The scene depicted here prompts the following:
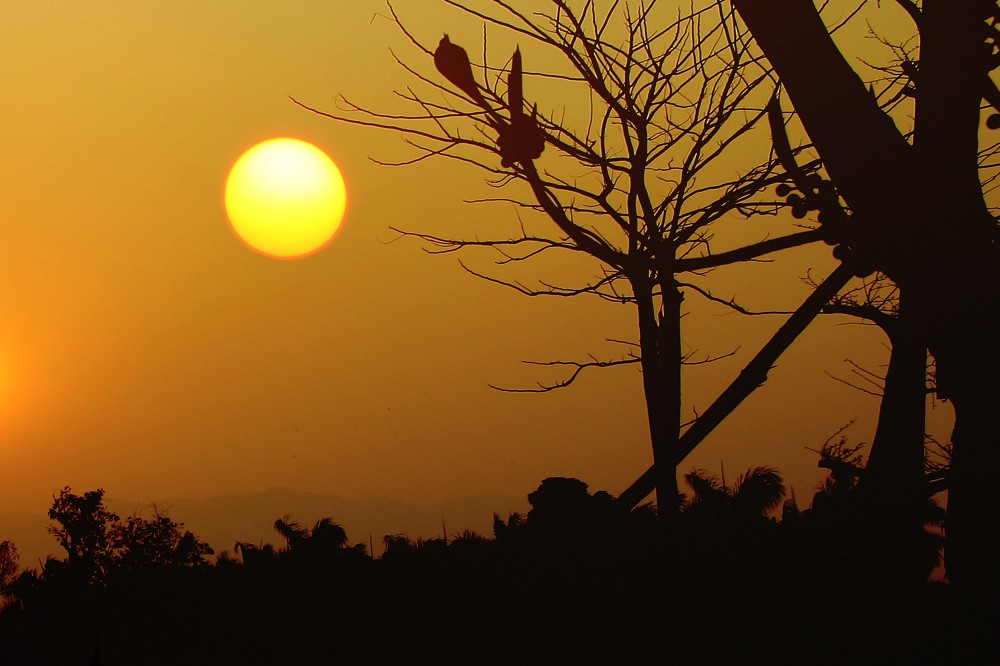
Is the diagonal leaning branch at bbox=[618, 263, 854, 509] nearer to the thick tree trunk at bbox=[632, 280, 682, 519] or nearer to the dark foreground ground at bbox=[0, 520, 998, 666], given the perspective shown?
the dark foreground ground at bbox=[0, 520, 998, 666]

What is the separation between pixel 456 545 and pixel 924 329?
6944 millimetres

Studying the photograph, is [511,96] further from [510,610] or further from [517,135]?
[510,610]

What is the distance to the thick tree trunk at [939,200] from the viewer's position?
124 inches

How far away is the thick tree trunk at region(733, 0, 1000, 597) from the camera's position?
10.3 feet

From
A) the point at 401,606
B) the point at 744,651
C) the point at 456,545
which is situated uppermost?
the point at 456,545

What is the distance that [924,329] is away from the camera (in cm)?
329

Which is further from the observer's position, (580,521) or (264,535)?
(264,535)

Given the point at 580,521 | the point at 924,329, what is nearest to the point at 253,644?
the point at 580,521

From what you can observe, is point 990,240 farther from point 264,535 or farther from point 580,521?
point 264,535

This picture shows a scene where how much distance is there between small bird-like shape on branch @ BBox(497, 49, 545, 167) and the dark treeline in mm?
5322

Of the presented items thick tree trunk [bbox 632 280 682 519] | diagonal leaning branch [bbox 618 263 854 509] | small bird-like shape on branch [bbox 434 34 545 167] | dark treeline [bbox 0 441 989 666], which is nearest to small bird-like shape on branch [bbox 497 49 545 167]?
small bird-like shape on branch [bbox 434 34 545 167]

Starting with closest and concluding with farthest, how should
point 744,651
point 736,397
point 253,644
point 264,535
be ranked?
point 736,397 < point 744,651 < point 253,644 < point 264,535

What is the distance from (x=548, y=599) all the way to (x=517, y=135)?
20.2ft

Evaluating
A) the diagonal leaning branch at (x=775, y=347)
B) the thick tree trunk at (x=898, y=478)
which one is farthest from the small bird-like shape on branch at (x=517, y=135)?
the thick tree trunk at (x=898, y=478)
